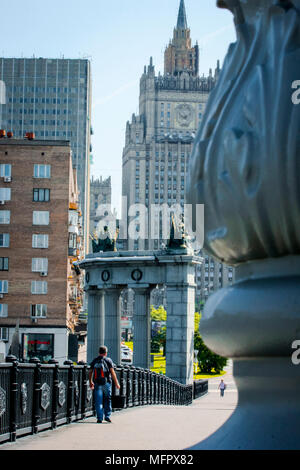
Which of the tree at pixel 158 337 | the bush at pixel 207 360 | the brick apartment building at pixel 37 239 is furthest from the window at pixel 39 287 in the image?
the tree at pixel 158 337

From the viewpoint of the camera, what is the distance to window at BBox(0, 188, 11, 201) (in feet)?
202

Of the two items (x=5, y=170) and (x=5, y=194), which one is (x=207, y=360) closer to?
(x=5, y=194)

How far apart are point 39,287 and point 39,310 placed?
175cm

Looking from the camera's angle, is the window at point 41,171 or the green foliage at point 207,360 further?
the green foliage at point 207,360

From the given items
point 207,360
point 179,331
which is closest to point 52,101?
point 207,360

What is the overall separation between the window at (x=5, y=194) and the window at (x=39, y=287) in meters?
6.78

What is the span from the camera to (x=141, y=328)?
1505 inches

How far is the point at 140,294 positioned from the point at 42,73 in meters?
143

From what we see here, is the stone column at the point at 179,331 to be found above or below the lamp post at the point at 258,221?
below

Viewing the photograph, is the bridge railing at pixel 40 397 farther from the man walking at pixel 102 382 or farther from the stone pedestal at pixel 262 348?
the stone pedestal at pixel 262 348

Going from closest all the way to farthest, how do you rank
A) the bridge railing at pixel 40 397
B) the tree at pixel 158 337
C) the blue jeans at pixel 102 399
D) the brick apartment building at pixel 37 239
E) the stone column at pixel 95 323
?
the bridge railing at pixel 40 397
the blue jeans at pixel 102 399
the stone column at pixel 95 323
the brick apartment building at pixel 37 239
the tree at pixel 158 337

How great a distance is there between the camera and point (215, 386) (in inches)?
2707

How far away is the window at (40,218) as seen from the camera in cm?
6172

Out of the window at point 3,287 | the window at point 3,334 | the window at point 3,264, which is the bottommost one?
the window at point 3,334
